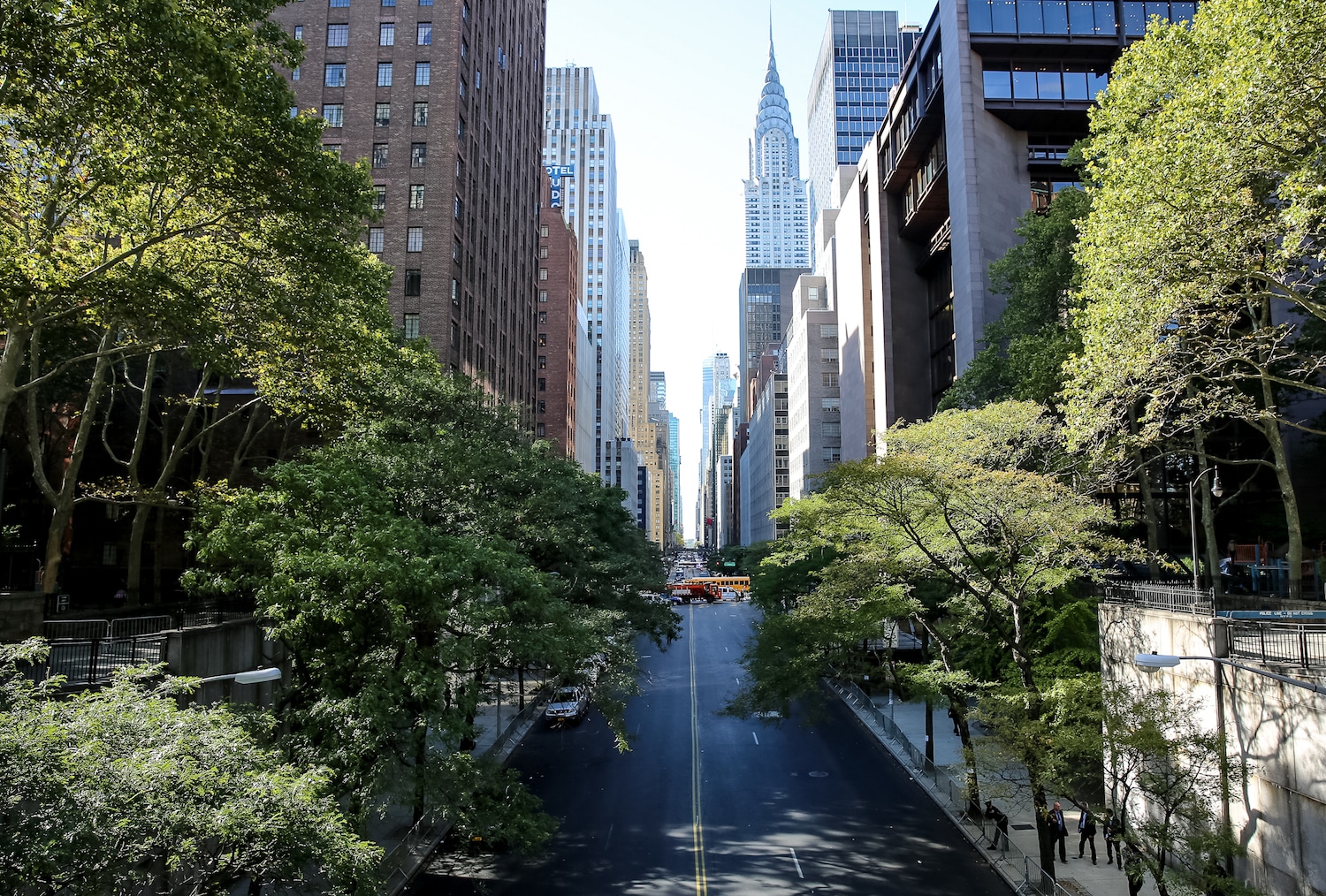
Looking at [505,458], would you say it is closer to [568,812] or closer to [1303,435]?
[568,812]

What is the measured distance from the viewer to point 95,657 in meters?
15.9

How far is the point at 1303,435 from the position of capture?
136 feet

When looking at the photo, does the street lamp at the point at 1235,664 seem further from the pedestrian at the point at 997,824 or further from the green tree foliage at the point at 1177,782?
the pedestrian at the point at 997,824

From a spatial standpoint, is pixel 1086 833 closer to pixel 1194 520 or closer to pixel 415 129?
pixel 1194 520

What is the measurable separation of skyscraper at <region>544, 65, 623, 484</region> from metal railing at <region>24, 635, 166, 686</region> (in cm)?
13800

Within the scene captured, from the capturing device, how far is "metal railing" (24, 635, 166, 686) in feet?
51.6

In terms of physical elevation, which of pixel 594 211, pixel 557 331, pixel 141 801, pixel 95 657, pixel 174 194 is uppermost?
pixel 594 211

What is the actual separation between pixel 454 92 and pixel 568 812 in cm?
4638

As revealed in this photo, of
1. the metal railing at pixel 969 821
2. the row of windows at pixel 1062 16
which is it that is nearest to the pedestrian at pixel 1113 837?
the metal railing at pixel 969 821

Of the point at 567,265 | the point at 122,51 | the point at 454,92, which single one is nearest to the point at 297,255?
the point at 122,51

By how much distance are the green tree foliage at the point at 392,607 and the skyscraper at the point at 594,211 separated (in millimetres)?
133484

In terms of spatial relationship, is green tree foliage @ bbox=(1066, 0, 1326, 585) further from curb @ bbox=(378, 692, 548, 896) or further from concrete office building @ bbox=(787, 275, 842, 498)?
concrete office building @ bbox=(787, 275, 842, 498)

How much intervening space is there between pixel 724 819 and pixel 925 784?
7840 millimetres

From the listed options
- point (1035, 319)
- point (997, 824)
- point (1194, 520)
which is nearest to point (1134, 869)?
point (997, 824)
